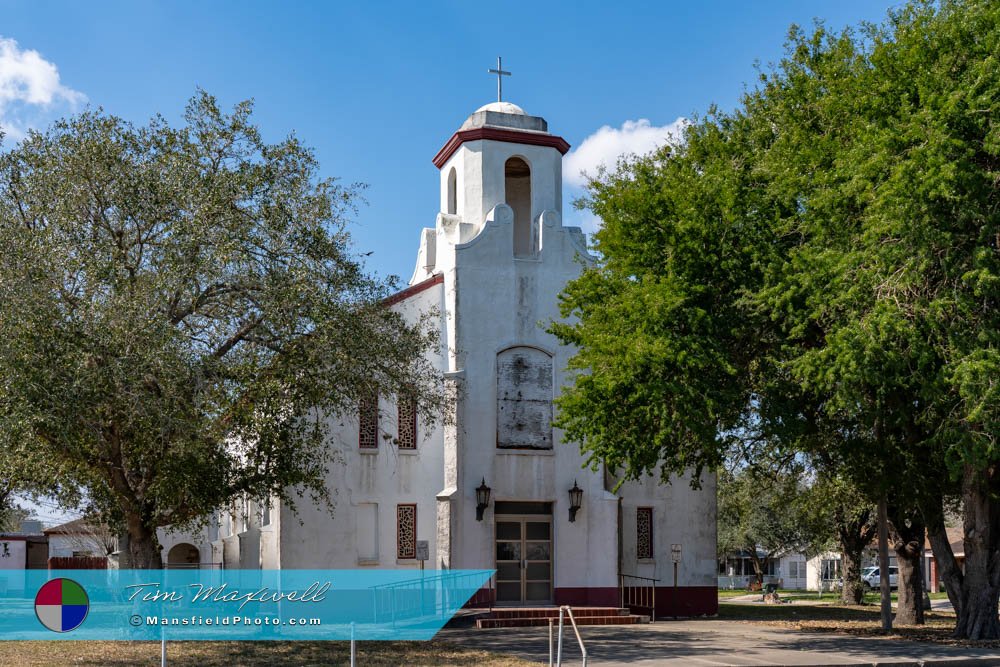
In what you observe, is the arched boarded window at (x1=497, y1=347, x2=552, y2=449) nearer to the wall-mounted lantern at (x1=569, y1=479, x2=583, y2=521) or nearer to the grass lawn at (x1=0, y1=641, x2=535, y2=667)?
the wall-mounted lantern at (x1=569, y1=479, x2=583, y2=521)

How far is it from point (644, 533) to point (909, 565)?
6953mm

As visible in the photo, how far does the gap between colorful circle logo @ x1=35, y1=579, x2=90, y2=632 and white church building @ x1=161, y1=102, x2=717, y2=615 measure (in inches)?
327

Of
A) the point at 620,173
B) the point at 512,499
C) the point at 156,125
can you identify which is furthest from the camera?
the point at 512,499

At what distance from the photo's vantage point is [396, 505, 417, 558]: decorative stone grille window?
2733cm

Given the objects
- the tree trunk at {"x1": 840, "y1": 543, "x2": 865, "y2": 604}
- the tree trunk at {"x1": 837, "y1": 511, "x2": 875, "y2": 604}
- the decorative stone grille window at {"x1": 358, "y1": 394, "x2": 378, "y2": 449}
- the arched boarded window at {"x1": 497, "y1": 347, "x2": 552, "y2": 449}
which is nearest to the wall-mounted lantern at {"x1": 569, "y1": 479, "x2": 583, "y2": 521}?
the arched boarded window at {"x1": 497, "y1": 347, "x2": 552, "y2": 449}

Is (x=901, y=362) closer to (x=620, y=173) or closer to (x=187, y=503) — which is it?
(x=620, y=173)

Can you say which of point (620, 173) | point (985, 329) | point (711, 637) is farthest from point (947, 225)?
point (711, 637)

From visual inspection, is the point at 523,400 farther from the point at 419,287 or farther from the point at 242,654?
the point at 242,654

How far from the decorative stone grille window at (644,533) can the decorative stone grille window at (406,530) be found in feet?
21.2

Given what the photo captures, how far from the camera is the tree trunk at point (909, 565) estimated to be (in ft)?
88.0

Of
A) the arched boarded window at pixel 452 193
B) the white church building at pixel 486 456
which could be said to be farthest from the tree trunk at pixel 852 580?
the arched boarded window at pixel 452 193

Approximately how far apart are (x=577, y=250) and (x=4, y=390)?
1601 cm

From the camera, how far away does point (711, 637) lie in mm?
22828

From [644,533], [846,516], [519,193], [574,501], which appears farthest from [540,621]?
[846,516]
